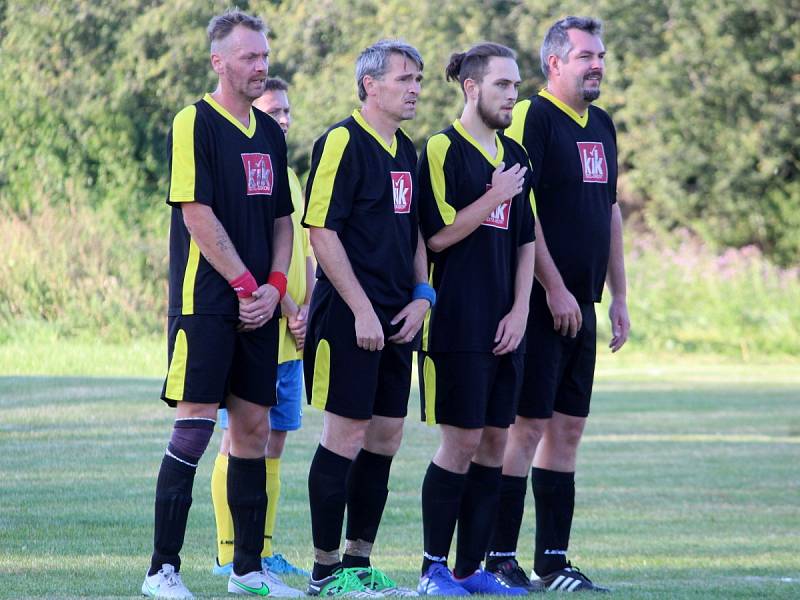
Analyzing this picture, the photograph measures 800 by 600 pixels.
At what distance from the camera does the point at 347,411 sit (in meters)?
5.54

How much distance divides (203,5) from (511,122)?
2760cm

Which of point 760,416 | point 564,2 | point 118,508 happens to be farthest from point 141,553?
point 564,2

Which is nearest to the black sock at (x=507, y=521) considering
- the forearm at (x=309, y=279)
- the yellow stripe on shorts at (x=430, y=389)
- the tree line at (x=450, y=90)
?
the yellow stripe on shorts at (x=430, y=389)

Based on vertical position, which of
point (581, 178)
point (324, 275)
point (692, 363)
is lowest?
point (692, 363)

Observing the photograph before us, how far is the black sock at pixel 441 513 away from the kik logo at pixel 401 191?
105 centimetres

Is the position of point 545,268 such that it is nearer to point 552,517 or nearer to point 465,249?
point 465,249

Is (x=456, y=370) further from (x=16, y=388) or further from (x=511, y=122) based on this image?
(x=16, y=388)

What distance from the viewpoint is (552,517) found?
20.7 feet

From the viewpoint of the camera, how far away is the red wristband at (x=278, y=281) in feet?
18.4

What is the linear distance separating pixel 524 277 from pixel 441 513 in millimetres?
1002

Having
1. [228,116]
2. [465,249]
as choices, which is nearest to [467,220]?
[465,249]

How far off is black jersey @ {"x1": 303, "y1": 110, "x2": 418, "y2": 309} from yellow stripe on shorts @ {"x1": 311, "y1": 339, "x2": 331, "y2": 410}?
27cm

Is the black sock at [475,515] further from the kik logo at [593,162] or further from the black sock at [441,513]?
the kik logo at [593,162]

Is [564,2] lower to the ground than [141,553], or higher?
higher
